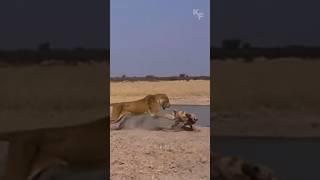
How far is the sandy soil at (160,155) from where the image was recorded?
3508mm

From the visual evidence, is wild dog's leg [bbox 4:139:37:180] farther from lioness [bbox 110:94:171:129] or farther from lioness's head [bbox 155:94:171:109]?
lioness's head [bbox 155:94:171:109]

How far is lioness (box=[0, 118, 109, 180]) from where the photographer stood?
1.73m

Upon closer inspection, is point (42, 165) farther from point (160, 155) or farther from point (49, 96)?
point (160, 155)

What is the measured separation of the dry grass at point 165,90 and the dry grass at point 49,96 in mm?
2503

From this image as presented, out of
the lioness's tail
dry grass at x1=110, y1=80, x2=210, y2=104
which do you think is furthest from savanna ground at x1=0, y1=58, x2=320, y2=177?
the lioness's tail

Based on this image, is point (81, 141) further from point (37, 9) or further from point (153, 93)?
point (153, 93)

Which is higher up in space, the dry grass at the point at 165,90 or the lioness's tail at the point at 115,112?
the dry grass at the point at 165,90

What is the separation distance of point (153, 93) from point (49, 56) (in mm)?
3242

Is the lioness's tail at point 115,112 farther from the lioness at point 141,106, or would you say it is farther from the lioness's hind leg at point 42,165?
the lioness's hind leg at point 42,165
